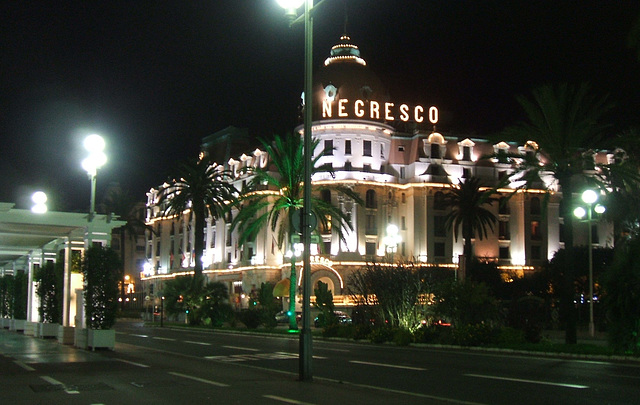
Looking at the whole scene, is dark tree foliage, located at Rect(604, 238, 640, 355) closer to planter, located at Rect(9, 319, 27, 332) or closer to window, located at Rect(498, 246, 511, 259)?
planter, located at Rect(9, 319, 27, 332)

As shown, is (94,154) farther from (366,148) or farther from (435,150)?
(435,150)

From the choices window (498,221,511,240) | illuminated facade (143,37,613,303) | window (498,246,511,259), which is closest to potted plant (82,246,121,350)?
illuminated facade (143,37,613,303)

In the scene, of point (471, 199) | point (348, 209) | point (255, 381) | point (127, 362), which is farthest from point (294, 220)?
point (348, 209)

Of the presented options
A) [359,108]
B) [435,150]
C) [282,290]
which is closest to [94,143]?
[282,290]

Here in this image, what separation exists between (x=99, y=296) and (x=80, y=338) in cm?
193

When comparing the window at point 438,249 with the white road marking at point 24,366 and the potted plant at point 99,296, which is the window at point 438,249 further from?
the white road marking at point 24,366

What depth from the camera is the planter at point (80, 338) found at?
26266mm

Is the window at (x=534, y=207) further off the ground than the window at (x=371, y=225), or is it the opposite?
the window at (x=534, y=207)

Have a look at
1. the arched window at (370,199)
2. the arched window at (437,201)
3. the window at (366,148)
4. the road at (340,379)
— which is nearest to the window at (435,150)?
the arched window at (437,201)

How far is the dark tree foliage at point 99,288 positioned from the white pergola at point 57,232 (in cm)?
99

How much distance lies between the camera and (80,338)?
1051 inches

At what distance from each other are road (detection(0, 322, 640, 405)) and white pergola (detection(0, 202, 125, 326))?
443cm

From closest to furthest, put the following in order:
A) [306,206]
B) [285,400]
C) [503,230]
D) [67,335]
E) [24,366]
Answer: [285,400], [306,206], [24,366], [67,335], [503,230]

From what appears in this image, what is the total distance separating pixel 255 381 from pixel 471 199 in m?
61.1
